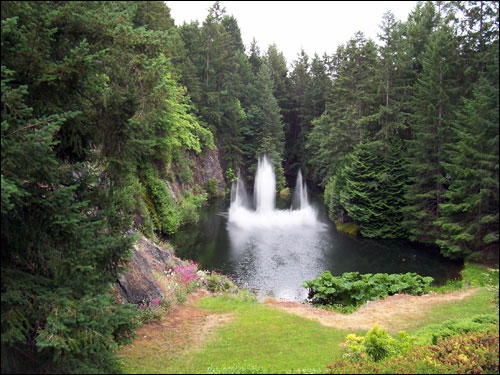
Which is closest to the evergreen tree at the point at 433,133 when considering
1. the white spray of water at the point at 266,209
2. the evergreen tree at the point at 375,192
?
the evergreen tree at the point at 375,192

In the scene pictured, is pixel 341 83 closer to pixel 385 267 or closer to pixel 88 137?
pixel 385 267

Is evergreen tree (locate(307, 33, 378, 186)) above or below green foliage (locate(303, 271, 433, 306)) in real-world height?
above

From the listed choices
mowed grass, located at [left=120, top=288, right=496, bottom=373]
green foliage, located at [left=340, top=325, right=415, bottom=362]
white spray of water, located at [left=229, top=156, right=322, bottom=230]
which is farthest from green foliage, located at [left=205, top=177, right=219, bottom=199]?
green foliage, located at [left=340, top=325, right=415, bottom=362]

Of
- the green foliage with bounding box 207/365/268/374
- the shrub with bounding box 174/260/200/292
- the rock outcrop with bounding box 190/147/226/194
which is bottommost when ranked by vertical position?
the shrub with bounding box 174/260/200/292

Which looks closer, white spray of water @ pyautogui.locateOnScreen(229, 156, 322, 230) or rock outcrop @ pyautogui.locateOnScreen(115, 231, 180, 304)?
rock outcrop @ pyautogui.locateOnScreen(115, 231, 180, 304)

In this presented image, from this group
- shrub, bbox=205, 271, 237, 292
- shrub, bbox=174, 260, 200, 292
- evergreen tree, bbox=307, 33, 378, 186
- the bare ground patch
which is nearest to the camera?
the bare ground patch

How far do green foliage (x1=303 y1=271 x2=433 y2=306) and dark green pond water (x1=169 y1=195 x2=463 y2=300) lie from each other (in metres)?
0.97

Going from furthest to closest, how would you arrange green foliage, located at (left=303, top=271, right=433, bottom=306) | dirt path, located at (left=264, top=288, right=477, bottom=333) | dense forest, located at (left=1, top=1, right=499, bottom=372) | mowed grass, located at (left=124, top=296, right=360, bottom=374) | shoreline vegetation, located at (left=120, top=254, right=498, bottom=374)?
green foliage, located at (left=303, top=271, right=433, bottom=306), dirt path, located at (left=264, top=288, right=477, bottom=333), mowed grass, located at (left=124, top=296, right=360, bottom=374), shoreline vegetation, located at (left=120, top=254, right=498, bottom=374), dense forest, located at (left=1, top=1, right=499, bottom=372)

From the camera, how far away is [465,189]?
31.1ft

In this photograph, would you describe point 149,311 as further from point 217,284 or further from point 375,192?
point 375,192

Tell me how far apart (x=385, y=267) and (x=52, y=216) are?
651 inches

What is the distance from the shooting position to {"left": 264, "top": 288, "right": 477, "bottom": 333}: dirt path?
983 centimetres

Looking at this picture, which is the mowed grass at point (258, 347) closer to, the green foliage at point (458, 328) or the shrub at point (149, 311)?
the shrub at point (149, 311)

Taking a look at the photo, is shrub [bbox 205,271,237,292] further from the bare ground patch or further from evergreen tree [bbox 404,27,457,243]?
evergreen tree [bbox 404,27,457,243]
